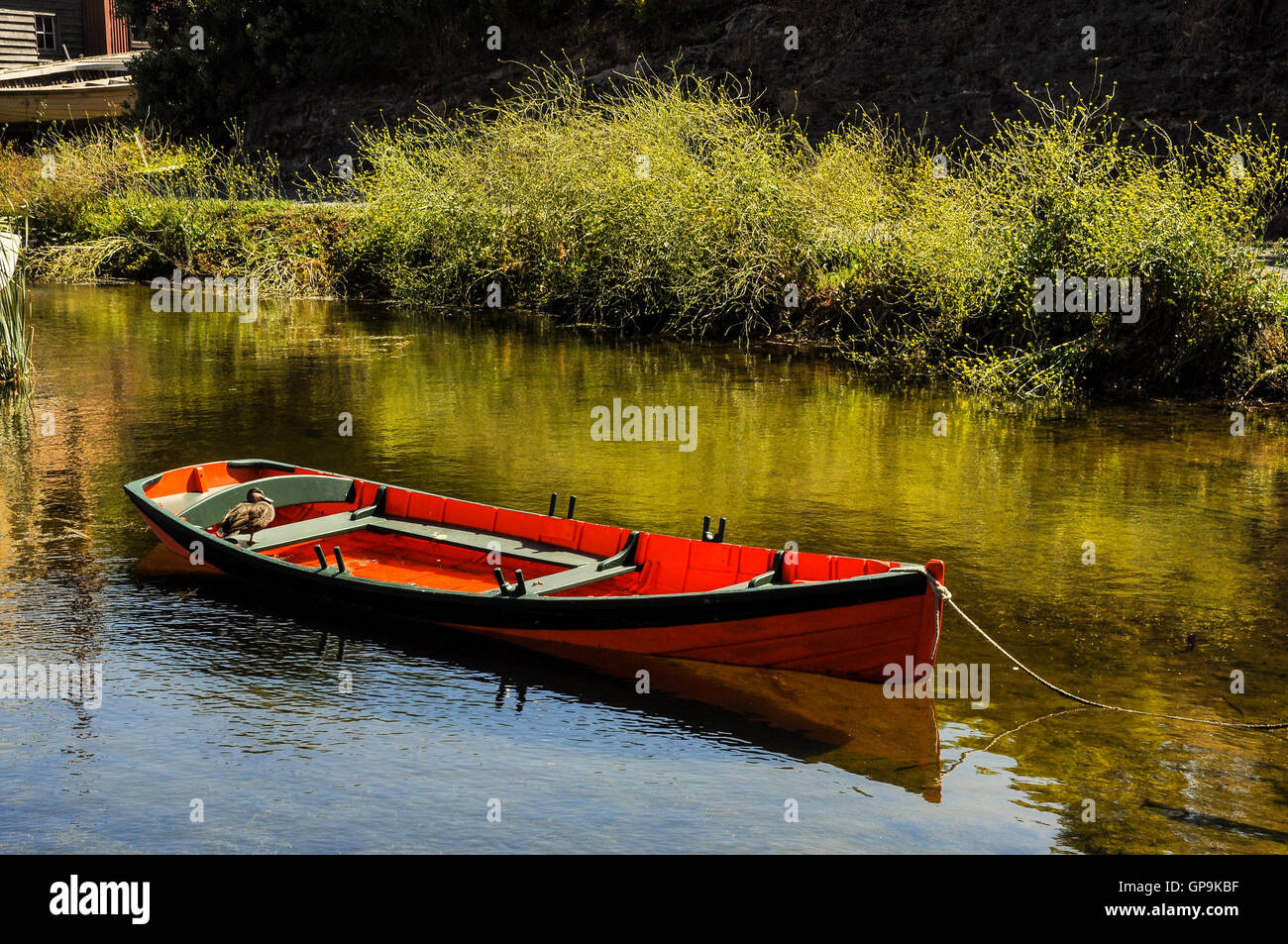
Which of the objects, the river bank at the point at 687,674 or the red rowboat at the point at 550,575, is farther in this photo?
the red rowboat at the point at 550,575

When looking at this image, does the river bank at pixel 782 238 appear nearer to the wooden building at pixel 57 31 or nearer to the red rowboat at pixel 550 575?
the red rowboat at pixel 550 575

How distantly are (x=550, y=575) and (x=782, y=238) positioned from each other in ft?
38.5

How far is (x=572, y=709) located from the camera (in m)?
7.22

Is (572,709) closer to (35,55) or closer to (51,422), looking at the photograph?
(51,422)

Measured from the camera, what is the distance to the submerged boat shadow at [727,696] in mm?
6711

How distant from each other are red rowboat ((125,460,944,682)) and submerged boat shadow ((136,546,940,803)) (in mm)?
149

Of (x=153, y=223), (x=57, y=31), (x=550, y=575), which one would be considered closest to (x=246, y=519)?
(x=550, y=575)

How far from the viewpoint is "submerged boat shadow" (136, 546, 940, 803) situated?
6.71 meters

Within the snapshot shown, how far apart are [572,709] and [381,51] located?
3229cm

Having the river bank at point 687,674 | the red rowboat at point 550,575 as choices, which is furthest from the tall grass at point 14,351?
the red rowboat at point 550,575

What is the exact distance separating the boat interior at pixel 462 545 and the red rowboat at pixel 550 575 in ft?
0.04

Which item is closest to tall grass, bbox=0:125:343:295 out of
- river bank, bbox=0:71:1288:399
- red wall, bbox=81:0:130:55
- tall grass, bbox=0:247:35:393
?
river bank, bbox=0:71:1288:399

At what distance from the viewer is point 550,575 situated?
8.37 meters

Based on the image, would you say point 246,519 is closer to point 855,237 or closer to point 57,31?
point 855,237
